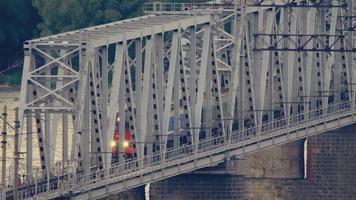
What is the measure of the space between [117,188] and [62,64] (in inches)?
278

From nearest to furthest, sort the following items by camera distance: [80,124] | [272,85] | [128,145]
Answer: [80,124], [128,145], [272,85]

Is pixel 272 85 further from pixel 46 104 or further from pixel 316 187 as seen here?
pixel 46 104

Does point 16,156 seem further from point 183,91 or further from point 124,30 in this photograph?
point 183,91

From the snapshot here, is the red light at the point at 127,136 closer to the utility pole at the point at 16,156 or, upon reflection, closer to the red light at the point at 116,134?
the red light at the point at 116,134

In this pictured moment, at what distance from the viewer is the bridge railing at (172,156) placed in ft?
504

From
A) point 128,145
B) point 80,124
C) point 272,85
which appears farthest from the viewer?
point 272,85

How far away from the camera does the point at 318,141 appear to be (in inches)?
7146

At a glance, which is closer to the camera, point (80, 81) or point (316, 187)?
point (80, 81)

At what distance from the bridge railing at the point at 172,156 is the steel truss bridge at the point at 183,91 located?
0.19 ft

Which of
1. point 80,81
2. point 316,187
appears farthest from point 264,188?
point 80,81

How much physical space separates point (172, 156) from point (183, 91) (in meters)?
3.12

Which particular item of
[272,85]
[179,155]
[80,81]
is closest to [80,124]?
[80,81]

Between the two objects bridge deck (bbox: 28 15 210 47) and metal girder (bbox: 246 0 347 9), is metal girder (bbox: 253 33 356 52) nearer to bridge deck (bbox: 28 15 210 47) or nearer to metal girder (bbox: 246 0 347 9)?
metal girder (bbox: 246 0 347 9)

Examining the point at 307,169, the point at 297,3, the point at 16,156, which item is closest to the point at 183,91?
the point at 297,3
